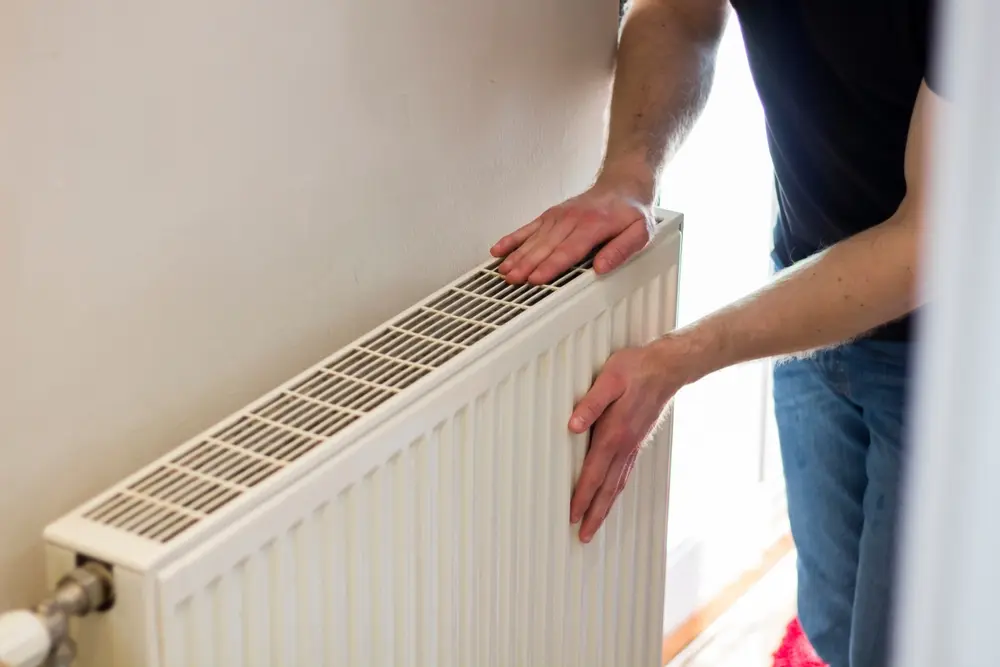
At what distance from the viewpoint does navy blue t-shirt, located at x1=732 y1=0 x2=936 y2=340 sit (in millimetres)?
1014

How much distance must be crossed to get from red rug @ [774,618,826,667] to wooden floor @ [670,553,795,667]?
0.01 m

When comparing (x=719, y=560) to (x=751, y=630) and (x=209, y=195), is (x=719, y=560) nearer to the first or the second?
(x=751, y=630)

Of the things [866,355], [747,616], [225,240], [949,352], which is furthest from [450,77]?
[747,616]

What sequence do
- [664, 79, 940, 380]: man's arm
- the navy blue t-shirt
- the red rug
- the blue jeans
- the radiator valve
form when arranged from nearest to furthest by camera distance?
the radiator valve
[664, 79, 940, 380]: man's arm
the navy blue t-shirt
the blue jeans
the red rug

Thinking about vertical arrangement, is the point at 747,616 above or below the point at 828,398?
below

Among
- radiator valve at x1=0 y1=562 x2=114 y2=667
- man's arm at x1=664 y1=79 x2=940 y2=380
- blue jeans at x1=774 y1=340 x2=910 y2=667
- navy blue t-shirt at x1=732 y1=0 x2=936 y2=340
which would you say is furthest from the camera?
blue jeans at x1=774 y1=340 x2=910 y2=667

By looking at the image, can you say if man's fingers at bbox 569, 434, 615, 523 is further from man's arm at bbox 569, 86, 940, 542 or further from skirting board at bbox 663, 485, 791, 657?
skirting board at bbox 663, 485, 791, 657

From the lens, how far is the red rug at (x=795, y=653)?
163cm

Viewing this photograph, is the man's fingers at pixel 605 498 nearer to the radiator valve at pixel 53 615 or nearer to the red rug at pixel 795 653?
the radiator valve at pixel 53 615

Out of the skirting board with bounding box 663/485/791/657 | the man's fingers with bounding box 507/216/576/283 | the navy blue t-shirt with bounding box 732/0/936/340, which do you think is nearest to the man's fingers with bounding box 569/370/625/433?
the man's fingers with bounding box 507/216/576/283

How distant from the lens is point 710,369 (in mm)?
956

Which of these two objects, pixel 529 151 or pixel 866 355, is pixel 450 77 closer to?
pixel 529 151

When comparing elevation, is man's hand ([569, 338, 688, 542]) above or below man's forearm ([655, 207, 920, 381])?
below

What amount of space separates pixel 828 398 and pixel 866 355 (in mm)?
95
